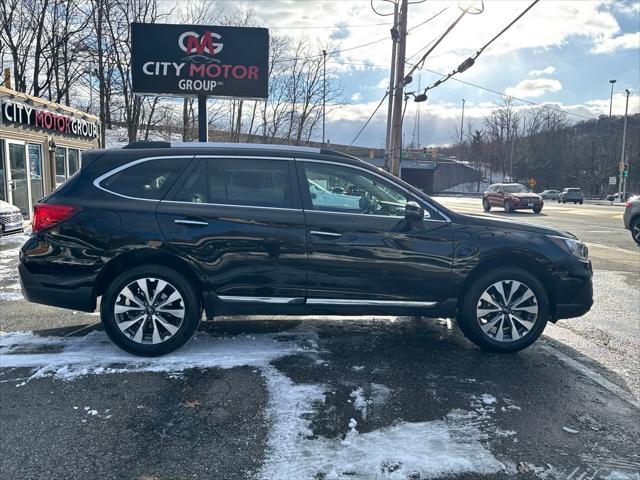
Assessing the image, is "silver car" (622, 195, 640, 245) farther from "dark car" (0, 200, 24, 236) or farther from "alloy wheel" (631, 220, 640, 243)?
"dark car" (0, 200, 24, 236)

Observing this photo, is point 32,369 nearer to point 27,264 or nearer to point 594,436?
point 27,264

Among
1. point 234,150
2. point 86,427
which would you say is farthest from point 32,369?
point 234,150

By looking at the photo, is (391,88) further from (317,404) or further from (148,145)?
(317,404)

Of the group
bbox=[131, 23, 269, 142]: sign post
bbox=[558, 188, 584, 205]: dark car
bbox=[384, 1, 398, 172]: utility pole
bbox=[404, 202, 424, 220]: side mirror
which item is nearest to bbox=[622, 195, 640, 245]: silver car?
bbox=[384, 1, 398, 172]: utility pole

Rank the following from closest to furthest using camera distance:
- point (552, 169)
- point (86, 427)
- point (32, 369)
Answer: point (86, 427) < point (32, 369) < point (552, 169)

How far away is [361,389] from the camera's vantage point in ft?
12.1

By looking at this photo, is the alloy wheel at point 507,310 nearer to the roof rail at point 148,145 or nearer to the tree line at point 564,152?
the roof rail at point 148,145

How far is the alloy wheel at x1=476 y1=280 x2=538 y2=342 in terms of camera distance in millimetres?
4434

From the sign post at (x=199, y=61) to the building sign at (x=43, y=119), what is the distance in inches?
183

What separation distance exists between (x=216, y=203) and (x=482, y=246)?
95.7 inches

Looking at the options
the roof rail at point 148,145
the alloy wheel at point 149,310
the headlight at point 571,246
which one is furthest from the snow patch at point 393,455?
the roof rail at point 148,145

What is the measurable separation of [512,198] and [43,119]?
2188 cm

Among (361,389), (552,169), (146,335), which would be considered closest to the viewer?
(361,389)

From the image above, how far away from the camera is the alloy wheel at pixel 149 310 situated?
4.14 metres
